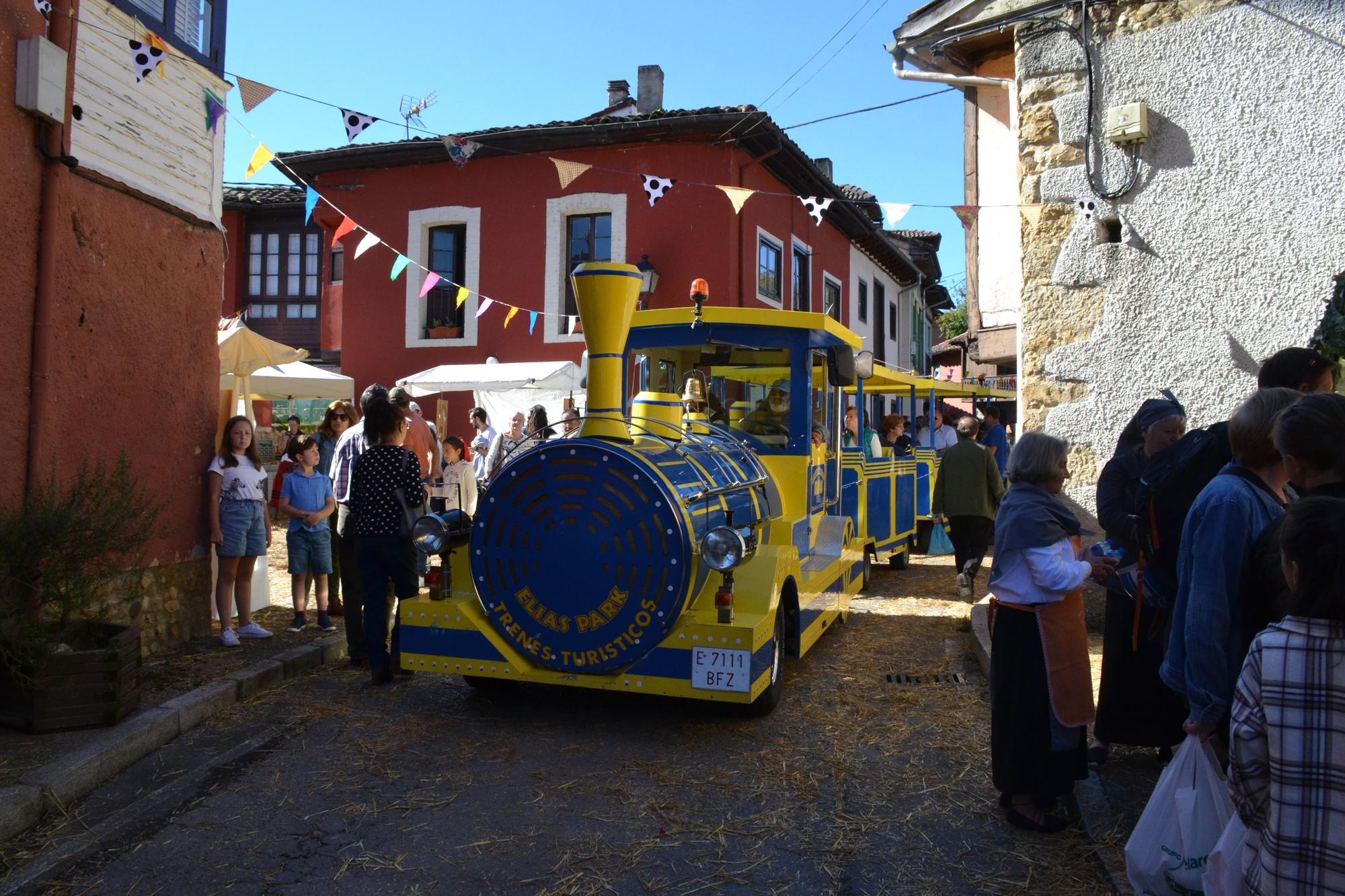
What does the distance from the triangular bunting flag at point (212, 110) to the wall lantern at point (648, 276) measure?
867 centimetres

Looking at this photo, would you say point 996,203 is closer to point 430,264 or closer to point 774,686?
point 774,686

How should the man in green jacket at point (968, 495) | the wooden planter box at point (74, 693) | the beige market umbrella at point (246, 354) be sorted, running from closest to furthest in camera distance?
the wooden planter box at point (74, 693), the man in green jacket at point (968, 495), the beige market umbrella at point (246, 354)

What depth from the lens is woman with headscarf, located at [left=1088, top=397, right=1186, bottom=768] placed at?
3.90 metres

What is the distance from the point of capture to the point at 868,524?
28.2 ft

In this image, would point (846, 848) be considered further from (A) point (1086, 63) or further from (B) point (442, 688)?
(A) point (1086, 63)

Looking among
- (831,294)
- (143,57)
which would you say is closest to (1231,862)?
(143,57)

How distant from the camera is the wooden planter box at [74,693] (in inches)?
167

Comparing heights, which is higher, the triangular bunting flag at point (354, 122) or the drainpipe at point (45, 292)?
the triangular bunting flag at point (354, 122)

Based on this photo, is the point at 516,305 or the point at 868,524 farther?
the point at 516,305

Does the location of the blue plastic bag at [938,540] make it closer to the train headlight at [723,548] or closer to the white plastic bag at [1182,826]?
the train headlight at [723,548]

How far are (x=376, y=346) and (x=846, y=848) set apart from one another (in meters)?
15.3

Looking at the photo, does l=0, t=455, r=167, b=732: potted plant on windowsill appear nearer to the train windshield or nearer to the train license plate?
the train license plate

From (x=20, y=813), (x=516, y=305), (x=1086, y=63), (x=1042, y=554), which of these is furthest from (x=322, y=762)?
(x=516, y=305)

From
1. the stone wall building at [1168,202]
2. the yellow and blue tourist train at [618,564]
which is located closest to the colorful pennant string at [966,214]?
the stone wall building at [1168,202]
